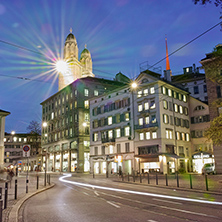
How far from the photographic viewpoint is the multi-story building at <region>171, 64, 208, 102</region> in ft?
213

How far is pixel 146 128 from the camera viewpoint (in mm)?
43500

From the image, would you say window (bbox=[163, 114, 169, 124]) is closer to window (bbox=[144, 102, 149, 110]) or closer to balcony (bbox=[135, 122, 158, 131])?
balcony (bbox=[135, 122, 158, 131])

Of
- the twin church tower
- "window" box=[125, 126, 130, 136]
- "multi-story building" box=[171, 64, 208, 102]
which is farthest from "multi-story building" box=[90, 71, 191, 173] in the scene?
the twin church tower

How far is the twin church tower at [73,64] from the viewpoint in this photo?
8962 cm

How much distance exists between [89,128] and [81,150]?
5558 millimetres

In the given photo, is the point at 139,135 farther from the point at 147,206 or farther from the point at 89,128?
the point at 147,206

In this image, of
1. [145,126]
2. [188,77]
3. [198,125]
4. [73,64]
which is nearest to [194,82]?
[188,77]

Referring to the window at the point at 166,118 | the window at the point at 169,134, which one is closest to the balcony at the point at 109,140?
the window at the point at 169,134

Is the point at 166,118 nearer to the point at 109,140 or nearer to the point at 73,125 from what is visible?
the point at 109,140

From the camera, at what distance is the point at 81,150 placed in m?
59.8

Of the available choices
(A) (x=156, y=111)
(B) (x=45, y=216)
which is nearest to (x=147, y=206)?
(B) (x=45, y=216)

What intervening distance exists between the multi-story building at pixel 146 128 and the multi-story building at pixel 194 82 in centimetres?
1587

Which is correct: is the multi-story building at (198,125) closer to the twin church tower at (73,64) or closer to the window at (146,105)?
the window at (146,105)

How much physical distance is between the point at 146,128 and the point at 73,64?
53.6 metres
